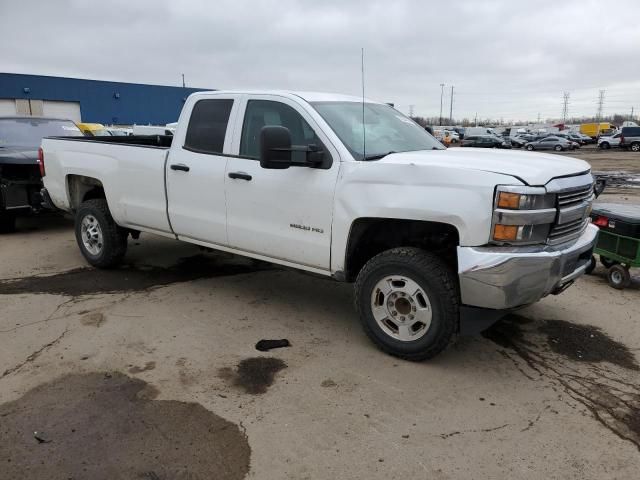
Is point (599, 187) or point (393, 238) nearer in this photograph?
Result: point (393, 238)

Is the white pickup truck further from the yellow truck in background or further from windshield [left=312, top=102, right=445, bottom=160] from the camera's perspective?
the yellow truck in background

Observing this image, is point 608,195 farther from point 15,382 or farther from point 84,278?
point 15,382

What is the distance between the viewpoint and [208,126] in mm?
5129

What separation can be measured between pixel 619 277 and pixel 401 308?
10.7ft

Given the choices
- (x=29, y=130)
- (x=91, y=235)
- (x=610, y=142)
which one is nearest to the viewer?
(x=91, y=235)

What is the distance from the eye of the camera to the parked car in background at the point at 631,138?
140 ft

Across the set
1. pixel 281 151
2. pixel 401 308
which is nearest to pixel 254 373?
pixel 401 308

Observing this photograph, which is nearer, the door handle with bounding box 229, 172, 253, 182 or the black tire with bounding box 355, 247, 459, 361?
the black tire with bounding box 355, 247, 459, 361

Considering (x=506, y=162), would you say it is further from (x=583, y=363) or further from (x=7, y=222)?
(x=7, y=222)

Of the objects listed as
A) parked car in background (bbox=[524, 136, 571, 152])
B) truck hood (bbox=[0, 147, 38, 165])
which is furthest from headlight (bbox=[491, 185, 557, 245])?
parked car in background (bbox=[524, 136, 571, 152])

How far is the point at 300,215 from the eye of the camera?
4371 mm

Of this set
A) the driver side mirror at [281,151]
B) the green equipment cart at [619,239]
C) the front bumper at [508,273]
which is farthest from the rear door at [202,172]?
the green equipment cart at [619,239]

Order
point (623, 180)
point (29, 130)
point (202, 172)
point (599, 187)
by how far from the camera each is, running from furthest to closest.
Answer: point (623, 180)
point (29, 130)
point (599, 187)
point (202, 172)

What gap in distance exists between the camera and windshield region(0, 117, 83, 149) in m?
9.09
